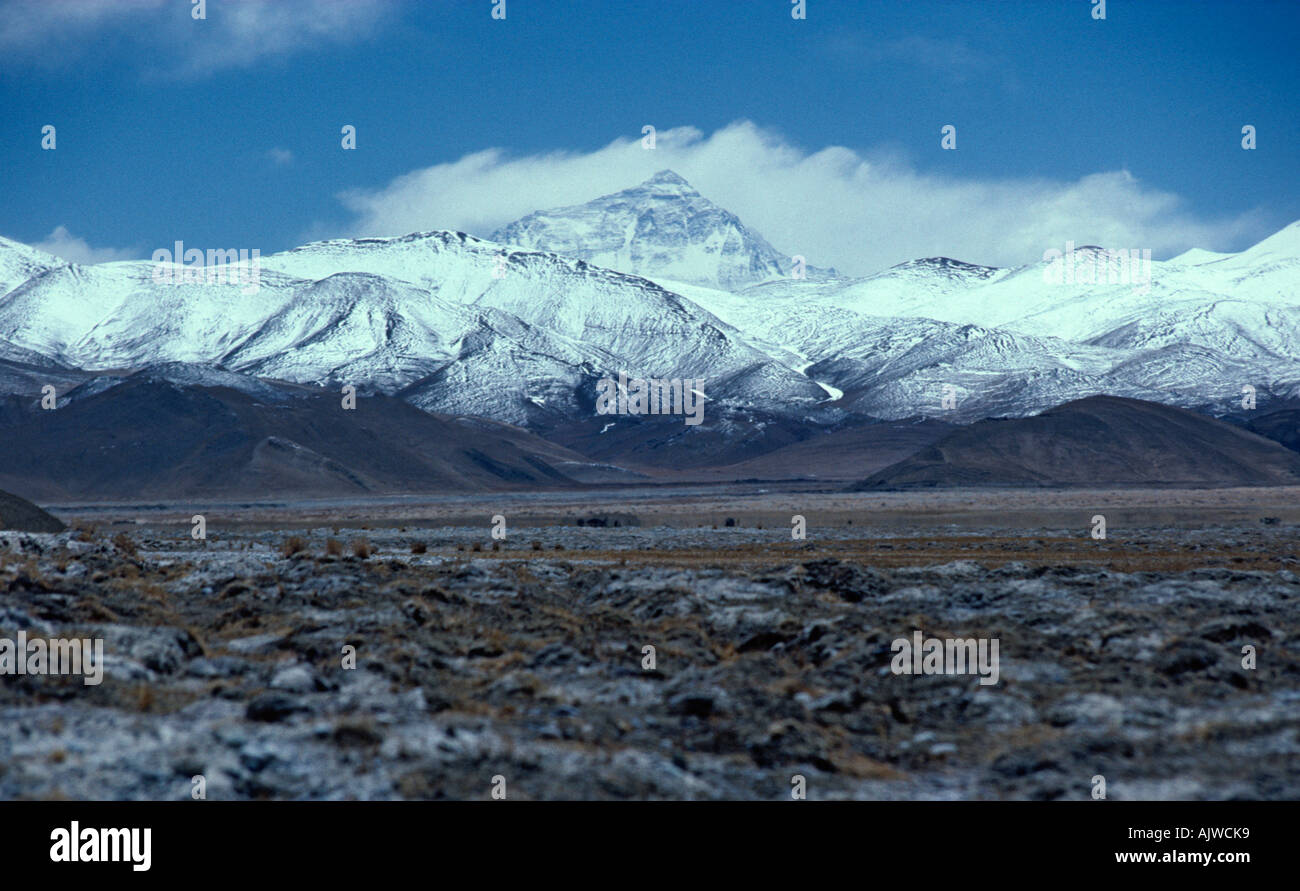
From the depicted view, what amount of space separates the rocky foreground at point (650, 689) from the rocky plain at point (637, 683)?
59 mm

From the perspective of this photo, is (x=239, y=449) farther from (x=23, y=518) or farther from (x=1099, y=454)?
(x=1099, y=454)

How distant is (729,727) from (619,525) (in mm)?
57064

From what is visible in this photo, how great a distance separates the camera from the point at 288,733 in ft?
45.1

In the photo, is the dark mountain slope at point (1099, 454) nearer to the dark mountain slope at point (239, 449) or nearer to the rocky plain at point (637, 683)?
the dark mountain slope at point (239, 449)

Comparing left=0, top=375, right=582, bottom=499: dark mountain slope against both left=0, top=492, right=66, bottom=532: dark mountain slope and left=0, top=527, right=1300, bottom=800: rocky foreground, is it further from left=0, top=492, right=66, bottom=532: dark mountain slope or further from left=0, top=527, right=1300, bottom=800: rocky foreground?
left=0, top=527, right=1300, bottom=800: rocky foreground

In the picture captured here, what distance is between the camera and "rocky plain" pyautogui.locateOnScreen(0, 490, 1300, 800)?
1283 cm

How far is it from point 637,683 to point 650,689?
0.38 m

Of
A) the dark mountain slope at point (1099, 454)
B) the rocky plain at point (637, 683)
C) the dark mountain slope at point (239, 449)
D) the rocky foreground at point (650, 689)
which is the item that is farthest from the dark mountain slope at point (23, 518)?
the dark mountain slope at point (1099, 454)

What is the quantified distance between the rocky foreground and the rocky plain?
0.19 ft

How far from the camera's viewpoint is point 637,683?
17.8 metres

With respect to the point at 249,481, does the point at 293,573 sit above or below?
below

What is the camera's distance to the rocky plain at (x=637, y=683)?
12828 millimetres
